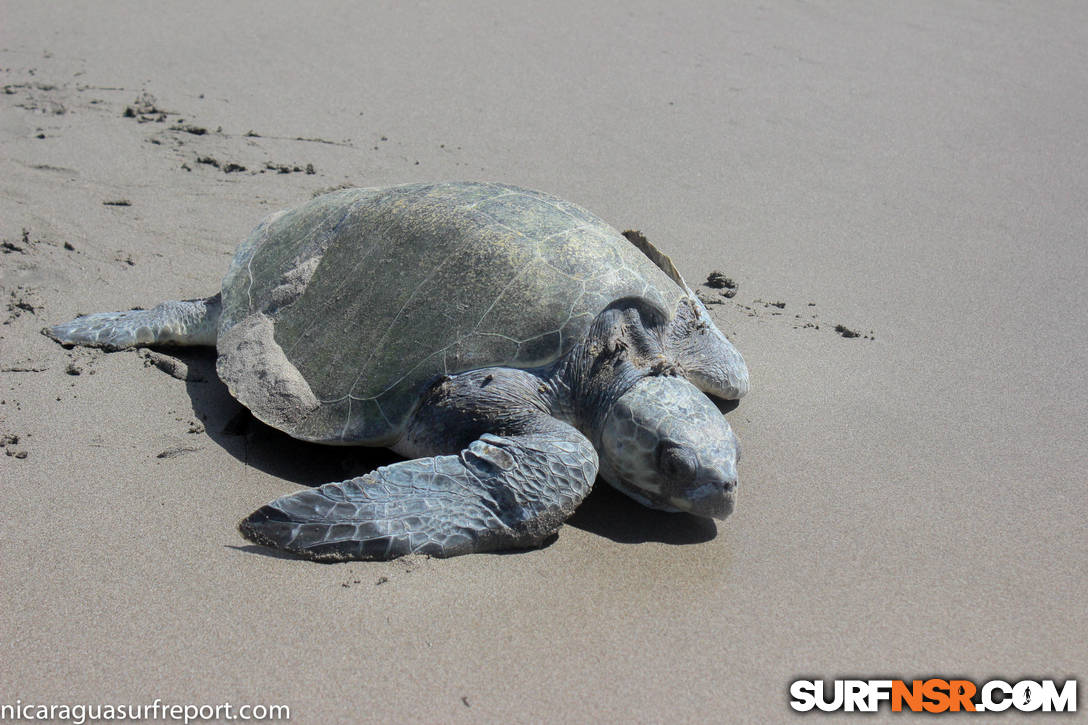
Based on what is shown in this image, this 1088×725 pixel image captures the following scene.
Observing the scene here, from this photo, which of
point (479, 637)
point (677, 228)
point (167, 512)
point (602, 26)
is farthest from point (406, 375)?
point (602, 26)

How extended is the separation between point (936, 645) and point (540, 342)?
1.40 meters

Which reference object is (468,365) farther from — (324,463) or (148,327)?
(148,327)

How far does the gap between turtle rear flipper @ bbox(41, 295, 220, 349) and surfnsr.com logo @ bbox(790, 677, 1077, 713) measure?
2.64 metres

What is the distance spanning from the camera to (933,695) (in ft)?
6.56

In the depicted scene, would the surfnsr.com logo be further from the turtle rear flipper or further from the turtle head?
the turtle rear flipper

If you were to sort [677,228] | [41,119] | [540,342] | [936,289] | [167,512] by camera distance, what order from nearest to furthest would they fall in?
1. [167,512]
2. [540,342]
3. [936,289]
4. [677,228]
5. [41,119]

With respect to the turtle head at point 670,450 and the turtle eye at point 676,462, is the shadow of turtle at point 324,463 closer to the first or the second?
the turtle head at point 670,450

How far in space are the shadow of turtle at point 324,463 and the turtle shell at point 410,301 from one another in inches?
4.9

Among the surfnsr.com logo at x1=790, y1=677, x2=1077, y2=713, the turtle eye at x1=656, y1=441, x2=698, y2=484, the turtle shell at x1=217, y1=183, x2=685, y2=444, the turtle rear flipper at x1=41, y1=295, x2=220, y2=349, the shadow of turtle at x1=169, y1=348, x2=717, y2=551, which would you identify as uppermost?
the turtle shell at x1=217, y1=183, x2=685, y2=444

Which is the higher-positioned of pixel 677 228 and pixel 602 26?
pixel 602 26

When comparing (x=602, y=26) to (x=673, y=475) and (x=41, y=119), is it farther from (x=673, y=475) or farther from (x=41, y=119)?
(x=673, y=475)

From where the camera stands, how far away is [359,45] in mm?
6938

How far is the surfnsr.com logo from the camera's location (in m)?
1.96

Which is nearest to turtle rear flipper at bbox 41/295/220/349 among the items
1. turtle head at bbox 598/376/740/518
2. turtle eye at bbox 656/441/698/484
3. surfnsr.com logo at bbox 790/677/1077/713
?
turtle head at bbox 598/376/740/518
